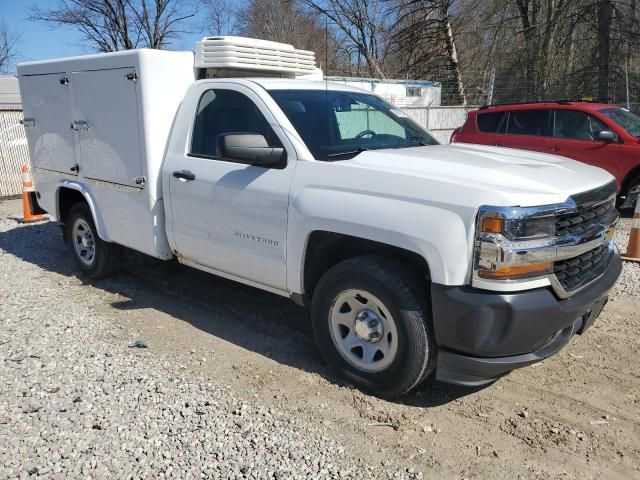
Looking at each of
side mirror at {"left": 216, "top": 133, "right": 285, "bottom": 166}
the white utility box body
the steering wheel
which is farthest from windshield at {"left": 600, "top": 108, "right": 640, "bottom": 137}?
side mirror at {"left": 216, "top": 133, "right": 285, "bottom": 166}

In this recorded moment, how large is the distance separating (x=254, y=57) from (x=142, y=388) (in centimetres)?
294

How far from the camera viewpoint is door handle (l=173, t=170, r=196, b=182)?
443 centimetres

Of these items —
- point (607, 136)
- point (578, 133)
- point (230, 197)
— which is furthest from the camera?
point (578, 133)

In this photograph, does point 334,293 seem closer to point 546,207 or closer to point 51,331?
point 546,207

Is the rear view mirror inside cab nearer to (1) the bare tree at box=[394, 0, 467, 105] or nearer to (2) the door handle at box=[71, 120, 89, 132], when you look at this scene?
(2) the door handle at box=[71, 120, 89, 132]

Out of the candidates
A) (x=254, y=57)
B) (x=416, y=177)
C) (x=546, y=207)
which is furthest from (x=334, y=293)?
(x=254, y=57)

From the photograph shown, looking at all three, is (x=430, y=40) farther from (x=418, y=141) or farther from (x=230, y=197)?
(x=230, y=197)

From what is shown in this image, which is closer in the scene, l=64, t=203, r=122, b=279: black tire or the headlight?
the headlight

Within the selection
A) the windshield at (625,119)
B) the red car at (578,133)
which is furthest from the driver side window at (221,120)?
the windshield at (625,119)

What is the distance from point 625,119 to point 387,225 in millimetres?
7913

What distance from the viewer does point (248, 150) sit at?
3.73 meters

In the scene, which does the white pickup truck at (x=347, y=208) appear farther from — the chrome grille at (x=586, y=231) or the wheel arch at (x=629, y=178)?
the wheel arch at (x=629, y=178)

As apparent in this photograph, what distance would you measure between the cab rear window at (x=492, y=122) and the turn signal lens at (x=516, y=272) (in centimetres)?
763

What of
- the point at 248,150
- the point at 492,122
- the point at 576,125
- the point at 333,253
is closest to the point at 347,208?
the point at 333,253
